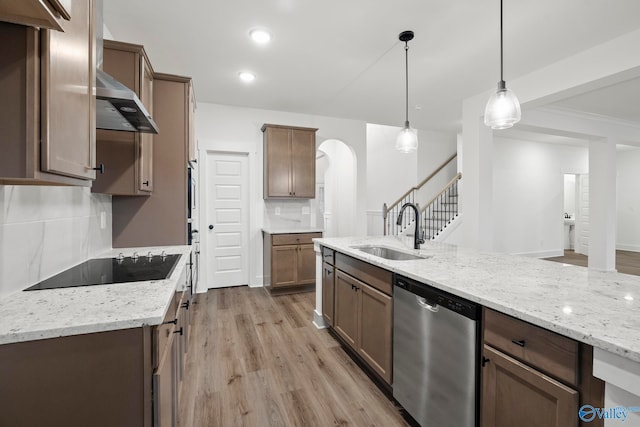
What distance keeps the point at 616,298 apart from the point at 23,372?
6.87ft

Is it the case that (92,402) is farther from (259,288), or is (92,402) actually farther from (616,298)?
(259,288)

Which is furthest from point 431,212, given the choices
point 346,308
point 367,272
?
point 367,272

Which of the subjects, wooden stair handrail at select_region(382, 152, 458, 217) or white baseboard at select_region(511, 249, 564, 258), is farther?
white baseboard at select_region(511, 249, 564, 258)

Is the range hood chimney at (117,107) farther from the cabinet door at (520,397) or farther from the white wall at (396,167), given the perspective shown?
the white wall at (396,167)

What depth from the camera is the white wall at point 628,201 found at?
7.88 m

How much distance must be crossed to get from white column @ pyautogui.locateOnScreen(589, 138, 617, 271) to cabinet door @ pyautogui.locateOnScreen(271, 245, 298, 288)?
520 cm

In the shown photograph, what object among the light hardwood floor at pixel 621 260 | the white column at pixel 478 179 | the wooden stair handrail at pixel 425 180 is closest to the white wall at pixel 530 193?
the light hardwood floor at pixel 621 260

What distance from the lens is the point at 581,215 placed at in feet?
26.4

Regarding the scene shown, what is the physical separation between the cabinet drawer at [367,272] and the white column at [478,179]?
239 cm

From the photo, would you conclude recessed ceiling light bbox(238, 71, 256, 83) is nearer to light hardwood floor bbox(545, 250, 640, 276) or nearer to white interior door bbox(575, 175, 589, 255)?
light hardwood floor bbox(545, 250, 640, 276)

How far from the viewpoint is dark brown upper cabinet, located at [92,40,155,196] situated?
1.95 m

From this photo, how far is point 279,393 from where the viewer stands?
2027 millimetres

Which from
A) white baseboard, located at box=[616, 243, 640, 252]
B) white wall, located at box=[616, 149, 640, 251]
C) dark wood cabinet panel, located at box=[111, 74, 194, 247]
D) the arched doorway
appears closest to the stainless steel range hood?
dark wood cabinet panel, located at box=[111, 74, 194, 247]

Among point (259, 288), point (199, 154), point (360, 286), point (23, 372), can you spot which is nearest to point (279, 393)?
point (360, 286)
